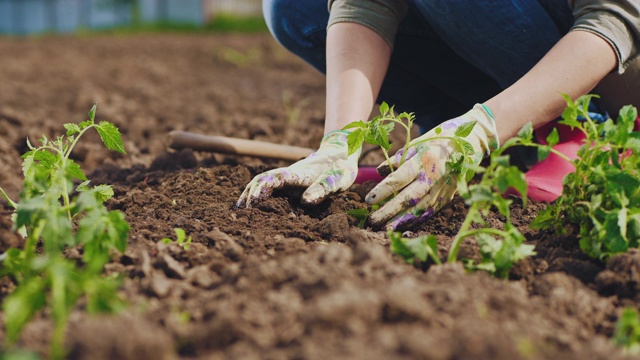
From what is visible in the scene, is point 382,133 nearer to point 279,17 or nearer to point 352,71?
point 352,71

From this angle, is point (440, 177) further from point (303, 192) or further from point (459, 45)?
point (459, 45)

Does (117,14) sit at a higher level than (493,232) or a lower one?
lower

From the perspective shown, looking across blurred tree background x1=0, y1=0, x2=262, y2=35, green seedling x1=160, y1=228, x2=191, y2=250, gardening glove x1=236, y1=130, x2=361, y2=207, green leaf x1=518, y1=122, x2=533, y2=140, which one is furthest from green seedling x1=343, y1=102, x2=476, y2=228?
blurred tree background x1=0, y1=0, x2=262, y2=35

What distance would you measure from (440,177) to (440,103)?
1.13m

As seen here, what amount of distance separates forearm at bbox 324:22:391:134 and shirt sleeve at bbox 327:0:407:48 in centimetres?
2

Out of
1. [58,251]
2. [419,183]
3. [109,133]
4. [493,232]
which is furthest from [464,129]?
[58,251]

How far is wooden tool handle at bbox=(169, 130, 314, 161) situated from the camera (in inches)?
106

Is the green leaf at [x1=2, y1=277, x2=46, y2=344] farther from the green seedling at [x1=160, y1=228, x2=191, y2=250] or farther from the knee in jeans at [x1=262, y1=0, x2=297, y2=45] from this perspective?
the knee in jeans at [x1=262, y1=0, x2=297, y2=45]

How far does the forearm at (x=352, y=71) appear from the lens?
219cm

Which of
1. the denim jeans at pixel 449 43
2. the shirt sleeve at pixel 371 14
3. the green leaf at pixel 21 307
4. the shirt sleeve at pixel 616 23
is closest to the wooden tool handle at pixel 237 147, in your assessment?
the denim jeans at pixel 449 43

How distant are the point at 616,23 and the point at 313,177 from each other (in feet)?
3.02

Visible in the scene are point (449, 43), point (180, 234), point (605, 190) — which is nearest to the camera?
point (605, 190)

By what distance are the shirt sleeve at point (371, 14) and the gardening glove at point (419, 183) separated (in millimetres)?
498

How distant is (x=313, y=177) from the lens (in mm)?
2045
